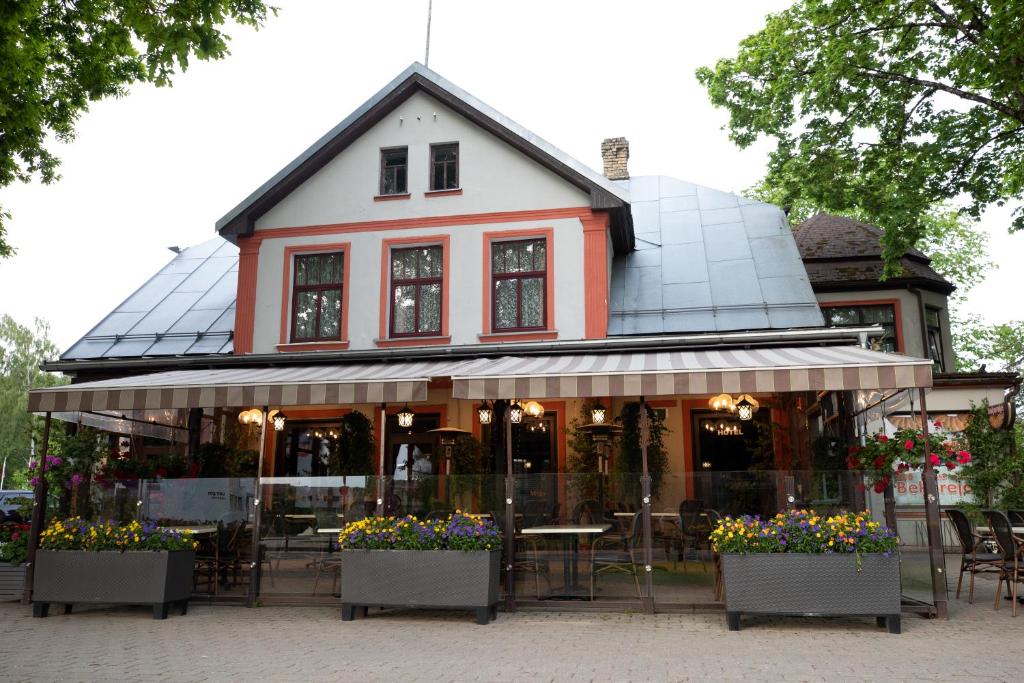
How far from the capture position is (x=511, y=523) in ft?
29.5

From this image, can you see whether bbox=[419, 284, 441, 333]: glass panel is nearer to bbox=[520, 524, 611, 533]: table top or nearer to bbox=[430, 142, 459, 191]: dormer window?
bbox=[430, 142, 459, 191]: dormer window

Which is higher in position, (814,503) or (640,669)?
(814,503)

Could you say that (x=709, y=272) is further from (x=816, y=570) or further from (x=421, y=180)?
(x=816, y=570)

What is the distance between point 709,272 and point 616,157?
6.12 metres

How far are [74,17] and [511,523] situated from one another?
8.05 m

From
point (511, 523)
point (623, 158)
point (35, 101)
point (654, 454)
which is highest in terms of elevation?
point (623, 158)

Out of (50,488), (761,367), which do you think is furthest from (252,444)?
(761,367)

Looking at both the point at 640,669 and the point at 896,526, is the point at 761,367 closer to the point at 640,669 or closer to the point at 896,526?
the point at 896,526

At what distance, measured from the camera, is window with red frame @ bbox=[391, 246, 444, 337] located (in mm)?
13203

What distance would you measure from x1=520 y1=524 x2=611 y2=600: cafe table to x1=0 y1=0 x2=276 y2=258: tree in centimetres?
662

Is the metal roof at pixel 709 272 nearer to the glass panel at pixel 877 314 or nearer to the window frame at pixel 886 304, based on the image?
the window frame at pixel 886 304

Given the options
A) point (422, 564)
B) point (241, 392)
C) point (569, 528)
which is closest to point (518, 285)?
point (241, 392)

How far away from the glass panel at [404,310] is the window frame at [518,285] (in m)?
1.32

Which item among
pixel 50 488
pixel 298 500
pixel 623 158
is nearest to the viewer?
pixel 298 500
